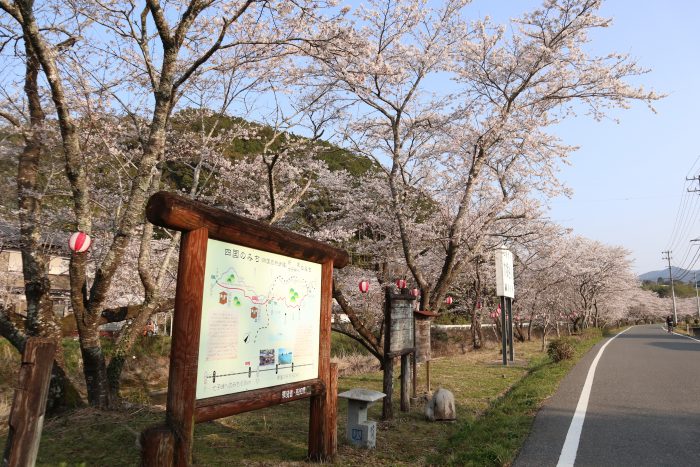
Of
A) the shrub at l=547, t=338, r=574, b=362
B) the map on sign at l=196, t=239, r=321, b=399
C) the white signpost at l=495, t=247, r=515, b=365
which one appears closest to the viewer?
the map on sign at l=196, t=239, r=321, b=399

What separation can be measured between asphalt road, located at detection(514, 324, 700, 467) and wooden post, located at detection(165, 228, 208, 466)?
3379mm

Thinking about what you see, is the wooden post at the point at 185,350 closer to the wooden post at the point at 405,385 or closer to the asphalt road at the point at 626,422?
the asphalt road at the point at 626,422

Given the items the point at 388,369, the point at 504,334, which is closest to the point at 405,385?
the point at 388,369

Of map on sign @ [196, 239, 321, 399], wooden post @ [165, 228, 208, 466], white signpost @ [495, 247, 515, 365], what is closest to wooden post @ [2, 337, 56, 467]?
wooden post @ [165, 228, 208, 466]

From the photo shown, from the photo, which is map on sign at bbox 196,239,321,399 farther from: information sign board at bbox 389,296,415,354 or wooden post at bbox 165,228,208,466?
information sign board at bbox 389,296,415,354

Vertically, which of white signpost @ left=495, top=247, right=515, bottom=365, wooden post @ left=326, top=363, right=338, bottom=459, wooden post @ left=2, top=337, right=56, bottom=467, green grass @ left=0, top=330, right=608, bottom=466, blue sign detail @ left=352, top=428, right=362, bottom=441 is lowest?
green grass @ left=0, top=330, right=608, bottom=466

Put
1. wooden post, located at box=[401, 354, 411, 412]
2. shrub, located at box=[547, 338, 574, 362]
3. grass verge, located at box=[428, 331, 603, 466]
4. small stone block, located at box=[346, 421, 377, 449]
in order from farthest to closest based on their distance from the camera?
shrub, located at box=[547, 338, 574, 362], wooden post, located at box=[401, 354, 411, 412], small stone block, located at box=[346, 421, 377, 449], grass verge, located at box=[428, 331, 603, 466]

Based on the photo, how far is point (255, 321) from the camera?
13.4 feet

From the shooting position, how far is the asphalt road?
484cm

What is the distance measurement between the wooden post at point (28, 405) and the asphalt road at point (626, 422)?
4306 millimetres

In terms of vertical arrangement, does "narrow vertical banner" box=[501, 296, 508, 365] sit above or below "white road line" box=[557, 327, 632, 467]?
above

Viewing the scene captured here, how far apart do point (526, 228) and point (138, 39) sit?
1731 cm

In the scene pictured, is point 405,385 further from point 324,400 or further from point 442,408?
point 324,400

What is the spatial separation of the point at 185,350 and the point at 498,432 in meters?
4.37
